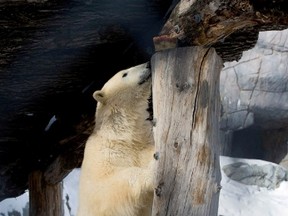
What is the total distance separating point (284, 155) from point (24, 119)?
1005cm

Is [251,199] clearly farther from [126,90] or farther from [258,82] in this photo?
[126,90]

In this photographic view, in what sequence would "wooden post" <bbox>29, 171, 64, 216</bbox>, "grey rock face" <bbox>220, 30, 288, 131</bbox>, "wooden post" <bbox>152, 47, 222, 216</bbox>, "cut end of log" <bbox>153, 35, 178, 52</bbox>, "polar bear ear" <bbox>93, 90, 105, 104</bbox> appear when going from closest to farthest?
"wooden post" <bbox>152, 47, 222, 216</bbox> → "cut end of log" <bbox>153, 35, 178, 52</bbox> → "polar bear ear" <bbox>93, 90, 105, 104</bbox> → "wooden post" <bbox>29, 171, 64, 216</bbox> → "grey rock face" <bbox>220, 30, 288, 131</bbox>

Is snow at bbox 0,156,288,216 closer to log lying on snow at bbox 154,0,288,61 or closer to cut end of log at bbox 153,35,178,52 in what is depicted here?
cut end of log at bbox 153,35,178,52

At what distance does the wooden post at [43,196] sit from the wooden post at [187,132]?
3.28 meters

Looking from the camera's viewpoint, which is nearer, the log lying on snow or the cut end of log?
the log lying on snow

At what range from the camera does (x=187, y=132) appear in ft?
9.96

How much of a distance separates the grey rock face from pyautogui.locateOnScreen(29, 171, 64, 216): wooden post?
733 cm

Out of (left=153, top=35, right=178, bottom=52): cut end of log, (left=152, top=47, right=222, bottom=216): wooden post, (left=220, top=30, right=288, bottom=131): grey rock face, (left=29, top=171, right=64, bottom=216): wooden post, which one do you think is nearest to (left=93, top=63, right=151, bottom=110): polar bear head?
(left=153, top=35, right=178, bottom=52): cut end of log

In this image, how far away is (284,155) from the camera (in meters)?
14.1

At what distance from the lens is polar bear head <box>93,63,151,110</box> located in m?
4.09

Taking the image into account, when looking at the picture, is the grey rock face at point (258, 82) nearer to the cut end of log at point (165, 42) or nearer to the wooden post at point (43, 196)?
the wooden post at point (43, 196)

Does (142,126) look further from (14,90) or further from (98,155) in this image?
(14,90)

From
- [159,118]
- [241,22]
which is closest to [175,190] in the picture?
[159,118]

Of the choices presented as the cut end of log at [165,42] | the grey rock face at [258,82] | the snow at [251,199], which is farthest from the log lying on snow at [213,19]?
the grey rock face at [258,82]
